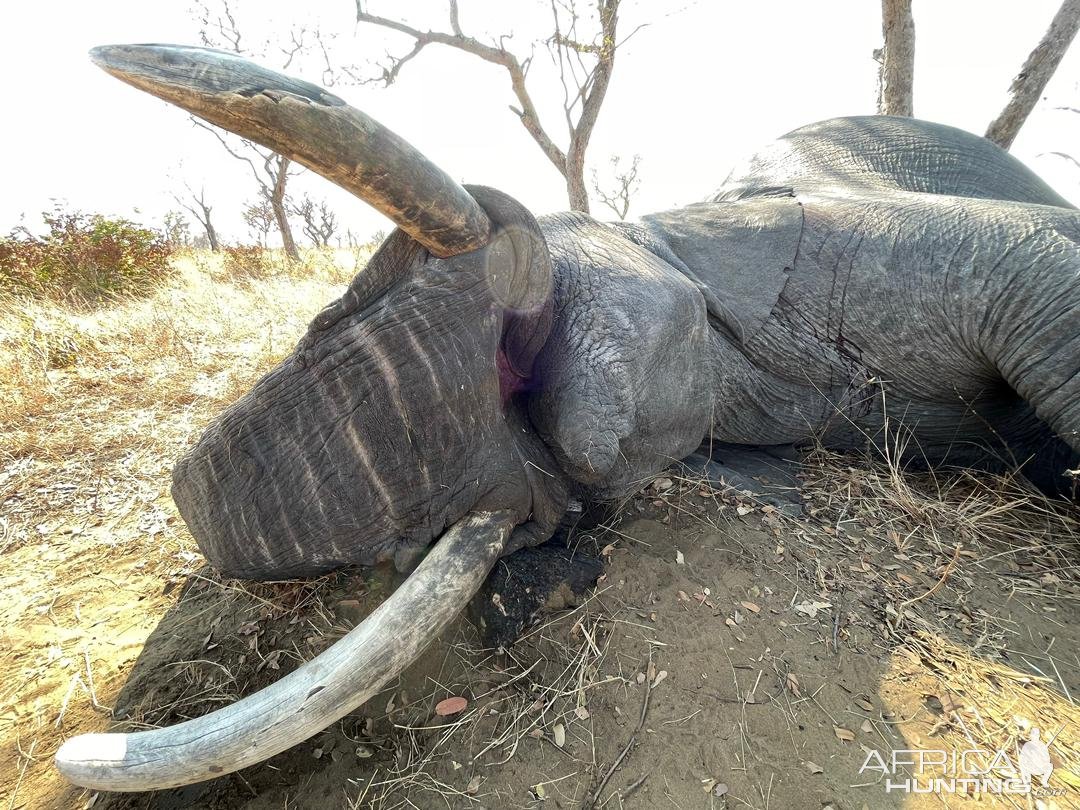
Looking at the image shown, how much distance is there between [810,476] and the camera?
8.28ft

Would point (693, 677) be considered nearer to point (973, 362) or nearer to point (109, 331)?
point (973, 362)

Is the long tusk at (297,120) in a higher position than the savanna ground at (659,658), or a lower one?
higher

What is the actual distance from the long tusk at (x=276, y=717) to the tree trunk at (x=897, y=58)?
22.2 ft

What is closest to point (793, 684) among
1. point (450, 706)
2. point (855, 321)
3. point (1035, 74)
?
point (450, 706)

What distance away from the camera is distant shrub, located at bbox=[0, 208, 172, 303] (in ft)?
26.2

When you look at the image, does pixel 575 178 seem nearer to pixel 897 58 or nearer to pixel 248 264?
pixel 897 58

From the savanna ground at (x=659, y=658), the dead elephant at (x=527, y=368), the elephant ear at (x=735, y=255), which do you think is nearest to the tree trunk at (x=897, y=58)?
the dead elephant at (x=527, y=368)

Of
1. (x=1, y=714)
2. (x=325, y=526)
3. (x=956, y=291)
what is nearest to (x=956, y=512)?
(x=956, y=291)

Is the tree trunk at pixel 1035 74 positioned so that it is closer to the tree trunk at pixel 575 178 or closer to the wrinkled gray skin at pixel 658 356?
the wrinkled gray skin at pixel 658 356

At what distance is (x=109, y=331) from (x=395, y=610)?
591cm

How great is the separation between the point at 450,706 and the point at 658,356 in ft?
4.20

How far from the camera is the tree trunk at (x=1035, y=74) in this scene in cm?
499

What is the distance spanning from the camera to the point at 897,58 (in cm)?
573

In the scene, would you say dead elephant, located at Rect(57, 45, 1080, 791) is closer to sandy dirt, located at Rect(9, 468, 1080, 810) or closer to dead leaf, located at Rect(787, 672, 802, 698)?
sandy dirt, located at Rect(9, 468, 1080, 810)
